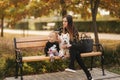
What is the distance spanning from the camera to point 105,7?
11.7 m

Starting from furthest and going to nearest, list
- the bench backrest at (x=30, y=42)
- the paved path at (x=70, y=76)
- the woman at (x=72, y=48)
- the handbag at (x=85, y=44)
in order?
the bench backrest at (x=30, y=42)
the paved path at (x=70, y=76)
the handbag at (x=85, y=44)
the woman at (x=72, y=48)

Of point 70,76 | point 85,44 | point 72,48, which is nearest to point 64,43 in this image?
point 72,48

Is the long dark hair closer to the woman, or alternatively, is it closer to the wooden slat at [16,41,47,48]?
the woman

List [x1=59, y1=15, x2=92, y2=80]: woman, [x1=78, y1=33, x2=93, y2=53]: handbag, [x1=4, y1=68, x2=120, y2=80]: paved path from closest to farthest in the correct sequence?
[x1=59, y1=15, x2=92, y2=80]: woman < [x1=78, y1=33, x2=93, y2=53]: handbag < [x1=4, y1=68, x2=120, y2=80]: paved path

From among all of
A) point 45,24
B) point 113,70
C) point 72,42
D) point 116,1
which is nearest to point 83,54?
point 72,42

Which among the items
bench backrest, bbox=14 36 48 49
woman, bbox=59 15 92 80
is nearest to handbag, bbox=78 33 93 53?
woman, bbox=59 15 92 80

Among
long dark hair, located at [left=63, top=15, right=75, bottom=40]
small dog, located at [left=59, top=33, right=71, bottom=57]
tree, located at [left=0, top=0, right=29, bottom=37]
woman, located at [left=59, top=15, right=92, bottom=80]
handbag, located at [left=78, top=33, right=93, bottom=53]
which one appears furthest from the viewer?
tree, located at [left=0, top=0, right=29, bottom=37]

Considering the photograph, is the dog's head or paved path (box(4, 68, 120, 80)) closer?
the dog's head

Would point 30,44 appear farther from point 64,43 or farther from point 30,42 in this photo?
point 64,43

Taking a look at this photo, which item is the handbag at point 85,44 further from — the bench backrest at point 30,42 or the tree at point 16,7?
the tree at point 16,7

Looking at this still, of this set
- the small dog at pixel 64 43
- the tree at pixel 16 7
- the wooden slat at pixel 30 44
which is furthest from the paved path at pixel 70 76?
the tree at pixel 16 7

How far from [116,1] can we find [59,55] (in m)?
3.88

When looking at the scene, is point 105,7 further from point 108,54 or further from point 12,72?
point 12,72

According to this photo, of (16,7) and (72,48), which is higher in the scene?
(16,7)
